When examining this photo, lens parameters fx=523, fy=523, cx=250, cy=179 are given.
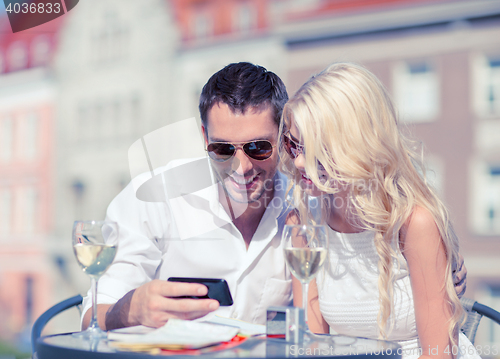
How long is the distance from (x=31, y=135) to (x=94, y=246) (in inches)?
877

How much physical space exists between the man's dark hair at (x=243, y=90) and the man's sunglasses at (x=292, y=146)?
0.19 m

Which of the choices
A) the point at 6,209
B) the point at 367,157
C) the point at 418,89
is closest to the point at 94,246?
the point at 367,157

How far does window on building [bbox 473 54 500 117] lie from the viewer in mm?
12164

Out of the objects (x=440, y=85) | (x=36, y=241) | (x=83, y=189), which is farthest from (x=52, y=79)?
(x=440, y=85)

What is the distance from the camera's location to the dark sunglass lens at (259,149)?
211 cm

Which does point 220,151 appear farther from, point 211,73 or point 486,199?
point 211,73

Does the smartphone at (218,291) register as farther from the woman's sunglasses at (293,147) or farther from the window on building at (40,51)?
the window on building at (40,51)

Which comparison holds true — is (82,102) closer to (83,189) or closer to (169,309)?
(83,189)

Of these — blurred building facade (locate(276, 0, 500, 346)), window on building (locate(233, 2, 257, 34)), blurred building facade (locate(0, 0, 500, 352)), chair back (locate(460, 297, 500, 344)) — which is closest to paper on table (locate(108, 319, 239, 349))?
chair back (locate(460, 297, 500, 344))

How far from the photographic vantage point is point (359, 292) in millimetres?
1947

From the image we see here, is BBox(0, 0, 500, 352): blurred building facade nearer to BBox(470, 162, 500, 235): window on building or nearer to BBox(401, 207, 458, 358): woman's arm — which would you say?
BBox(470, 162, 500, 235): window on building

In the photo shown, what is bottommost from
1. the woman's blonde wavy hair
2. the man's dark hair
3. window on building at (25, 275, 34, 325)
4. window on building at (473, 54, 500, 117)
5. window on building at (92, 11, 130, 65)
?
window on building at (25, 275, 34, 325)

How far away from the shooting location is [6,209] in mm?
21750

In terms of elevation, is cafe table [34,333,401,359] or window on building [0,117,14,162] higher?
window on building [0,117,14,162]
